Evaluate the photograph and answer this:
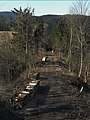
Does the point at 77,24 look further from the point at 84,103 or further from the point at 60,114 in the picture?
the point at 60,114

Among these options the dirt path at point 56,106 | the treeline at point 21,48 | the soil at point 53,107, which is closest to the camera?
the soil at point 53,107

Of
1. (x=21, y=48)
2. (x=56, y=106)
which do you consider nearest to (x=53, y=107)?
(x=56, y=106)

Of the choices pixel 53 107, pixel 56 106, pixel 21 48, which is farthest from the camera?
pixel 21 48

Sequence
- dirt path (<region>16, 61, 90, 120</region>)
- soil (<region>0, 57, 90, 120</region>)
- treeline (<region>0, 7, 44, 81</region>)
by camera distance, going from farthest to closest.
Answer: treeline (<region>0, 7, 44, 81</region>) < dirt path (<region>16, 61, 90, 120</region>) < soil (<region>0, 57, 90, 120</region>)

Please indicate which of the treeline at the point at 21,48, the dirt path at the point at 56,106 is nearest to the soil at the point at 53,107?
the dirt path at the point at 56,106

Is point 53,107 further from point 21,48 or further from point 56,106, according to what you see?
point 21,48

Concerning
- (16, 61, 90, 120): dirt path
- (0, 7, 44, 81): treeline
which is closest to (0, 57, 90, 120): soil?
(16, 61, 90, 120): dirt path

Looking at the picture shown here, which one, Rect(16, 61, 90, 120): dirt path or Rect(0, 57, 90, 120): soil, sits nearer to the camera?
Rect(0, 57, 90, 120): soil

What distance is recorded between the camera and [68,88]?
31094 mm

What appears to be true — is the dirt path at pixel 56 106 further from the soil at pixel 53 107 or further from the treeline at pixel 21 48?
the treeline at pixel 21 48

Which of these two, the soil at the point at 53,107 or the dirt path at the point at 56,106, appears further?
the dirt path at the point at 56,106

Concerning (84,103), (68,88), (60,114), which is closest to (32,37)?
(68,88)

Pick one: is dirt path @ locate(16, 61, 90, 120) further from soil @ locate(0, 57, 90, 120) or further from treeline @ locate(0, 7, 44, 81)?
treeline @ locate(0, 7, 44, 81)

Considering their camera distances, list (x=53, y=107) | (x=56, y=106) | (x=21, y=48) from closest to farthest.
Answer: (x=53, y=107) < (x=56, y=106) < (x=21, y=48)
